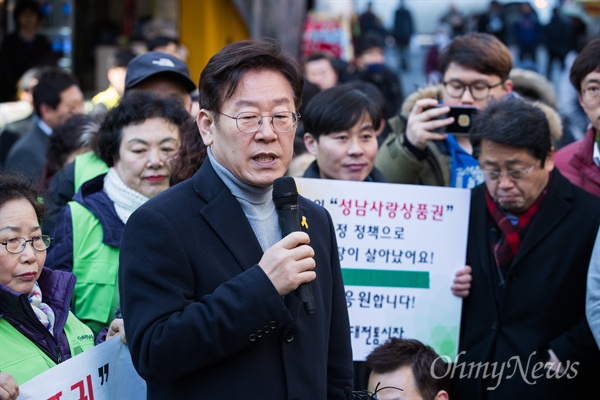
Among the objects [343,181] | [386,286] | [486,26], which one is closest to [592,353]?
[386,286]

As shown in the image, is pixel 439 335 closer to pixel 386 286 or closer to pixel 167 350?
pixel 386 286

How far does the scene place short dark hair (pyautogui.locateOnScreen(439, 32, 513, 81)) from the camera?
5.38 meters

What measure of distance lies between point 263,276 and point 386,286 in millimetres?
2086

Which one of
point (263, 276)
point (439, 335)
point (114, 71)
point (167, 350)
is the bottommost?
point (439, 335)

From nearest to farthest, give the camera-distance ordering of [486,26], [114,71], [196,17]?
[114,71] < [196,17] < [486,26]

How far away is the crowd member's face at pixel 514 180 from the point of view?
4.36m

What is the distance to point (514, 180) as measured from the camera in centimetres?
436

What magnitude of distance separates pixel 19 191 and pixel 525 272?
2.34 metres

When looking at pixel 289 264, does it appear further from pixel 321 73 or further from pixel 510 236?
pixel 321 73

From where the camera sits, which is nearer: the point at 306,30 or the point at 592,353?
the point at 592,353

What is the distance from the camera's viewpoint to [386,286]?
4.66 m

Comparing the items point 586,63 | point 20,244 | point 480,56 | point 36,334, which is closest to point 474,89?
point 480,56

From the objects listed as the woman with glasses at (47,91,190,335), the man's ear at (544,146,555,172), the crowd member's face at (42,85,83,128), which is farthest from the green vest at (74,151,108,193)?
the crowd member's face at (42,85,83,128)

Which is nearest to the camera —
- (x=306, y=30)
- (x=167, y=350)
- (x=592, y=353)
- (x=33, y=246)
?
(x=167, y=350)
